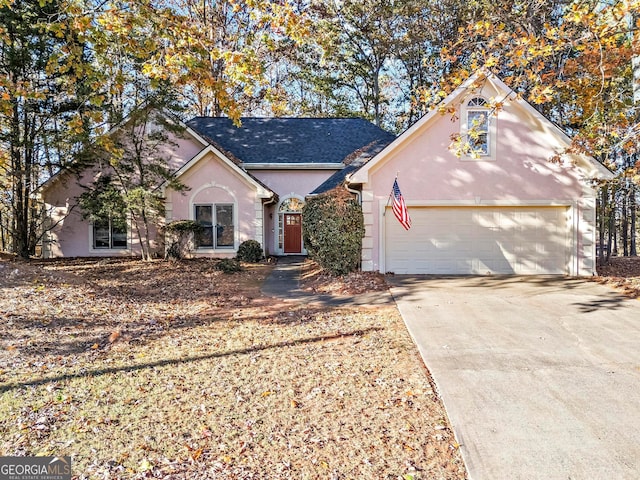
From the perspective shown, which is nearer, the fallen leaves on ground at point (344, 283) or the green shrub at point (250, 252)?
the fallen leaves on ground at point (344, 283)

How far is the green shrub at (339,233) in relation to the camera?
10906 millimetres

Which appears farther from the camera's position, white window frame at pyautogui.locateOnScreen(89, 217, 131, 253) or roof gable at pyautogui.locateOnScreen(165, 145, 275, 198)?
white window frame at pyautogui.locateOnScreen(89, 217, 131, 253)

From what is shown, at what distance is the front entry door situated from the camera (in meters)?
18.4

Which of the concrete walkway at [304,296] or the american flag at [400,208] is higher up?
the american flag at [400,208]

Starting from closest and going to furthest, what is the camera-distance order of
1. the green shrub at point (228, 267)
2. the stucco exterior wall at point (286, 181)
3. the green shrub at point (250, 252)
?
the green shrub at point (228, 267)
the green shrub at point (250, 252)
the stucco exterior wall at point (286, 181)

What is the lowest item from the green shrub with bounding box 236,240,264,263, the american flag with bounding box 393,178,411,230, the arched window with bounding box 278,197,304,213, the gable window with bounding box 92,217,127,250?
the green shrub with bounding box 236,240,264,263

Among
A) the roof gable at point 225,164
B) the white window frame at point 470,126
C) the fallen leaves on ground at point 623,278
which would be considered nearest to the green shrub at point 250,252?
the roof gable at point 225,164

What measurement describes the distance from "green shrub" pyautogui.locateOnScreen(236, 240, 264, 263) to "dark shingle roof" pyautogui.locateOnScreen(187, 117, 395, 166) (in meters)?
4.26

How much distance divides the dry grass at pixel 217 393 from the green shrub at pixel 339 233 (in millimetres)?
3466

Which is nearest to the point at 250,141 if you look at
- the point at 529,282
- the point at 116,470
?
the point at 529,282

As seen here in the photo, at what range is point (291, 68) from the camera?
2544 cm

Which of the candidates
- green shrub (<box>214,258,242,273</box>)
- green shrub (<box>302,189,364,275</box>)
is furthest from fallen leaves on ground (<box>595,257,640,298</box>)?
green shrub (<box>214,258,242,273</box>)

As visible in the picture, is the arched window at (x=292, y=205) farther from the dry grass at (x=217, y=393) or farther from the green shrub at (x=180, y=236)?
the dry grass at (x=217, y=393)

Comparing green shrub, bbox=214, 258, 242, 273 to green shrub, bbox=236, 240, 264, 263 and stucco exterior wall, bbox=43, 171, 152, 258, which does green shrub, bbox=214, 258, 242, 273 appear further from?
stucco exterior wall, bbox=43, 171, 152, 258
